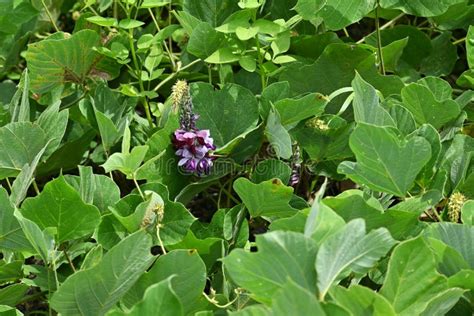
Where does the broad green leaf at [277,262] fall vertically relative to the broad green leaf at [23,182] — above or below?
above

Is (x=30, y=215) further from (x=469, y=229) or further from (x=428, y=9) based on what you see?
(x=428, y=9)

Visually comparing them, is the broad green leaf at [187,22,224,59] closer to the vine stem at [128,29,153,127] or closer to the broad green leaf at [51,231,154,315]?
the vine stem at [128,29,153,127]

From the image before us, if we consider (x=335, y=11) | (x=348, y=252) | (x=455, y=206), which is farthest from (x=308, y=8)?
(x=348, y=252)

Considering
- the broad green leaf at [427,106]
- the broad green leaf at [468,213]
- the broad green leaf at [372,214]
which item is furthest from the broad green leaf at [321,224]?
the broad green leaf at [427,106]

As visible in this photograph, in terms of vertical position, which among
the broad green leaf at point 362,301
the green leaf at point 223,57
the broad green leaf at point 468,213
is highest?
the broad green leaf at point 362,301

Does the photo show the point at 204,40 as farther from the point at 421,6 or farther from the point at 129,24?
the point at 421,6

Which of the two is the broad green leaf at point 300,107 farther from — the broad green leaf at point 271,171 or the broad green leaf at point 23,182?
the broad green leaf at point 23,182

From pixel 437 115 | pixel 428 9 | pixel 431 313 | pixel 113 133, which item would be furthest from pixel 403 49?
pixel 431 313
